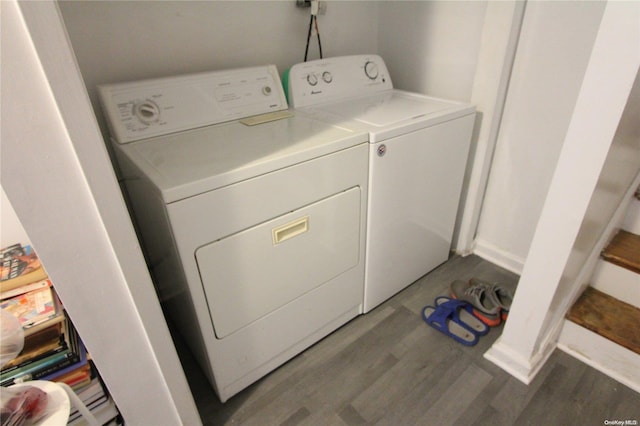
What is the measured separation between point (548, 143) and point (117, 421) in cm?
188

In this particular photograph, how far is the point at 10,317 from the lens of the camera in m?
0.72


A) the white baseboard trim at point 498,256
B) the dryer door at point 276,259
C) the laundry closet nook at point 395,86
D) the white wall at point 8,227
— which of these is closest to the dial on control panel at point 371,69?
the laundry closet nook at point 395,86

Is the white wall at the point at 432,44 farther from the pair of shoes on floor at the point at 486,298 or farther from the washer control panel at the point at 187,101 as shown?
the pair of shoes on floor at the point at 486,298

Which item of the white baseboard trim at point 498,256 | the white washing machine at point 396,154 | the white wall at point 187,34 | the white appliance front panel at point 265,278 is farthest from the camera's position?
the white baseboard trim at point 498,256

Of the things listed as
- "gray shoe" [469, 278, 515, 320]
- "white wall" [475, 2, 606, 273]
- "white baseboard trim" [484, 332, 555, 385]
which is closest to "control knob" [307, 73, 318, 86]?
"white wall" [475, 2, 606, 273]

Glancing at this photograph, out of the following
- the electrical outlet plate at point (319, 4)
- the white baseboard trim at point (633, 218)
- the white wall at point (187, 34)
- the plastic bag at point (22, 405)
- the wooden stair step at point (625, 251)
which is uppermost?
the electrical outlet plate at point (319, 4)

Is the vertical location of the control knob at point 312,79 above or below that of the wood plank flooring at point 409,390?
above

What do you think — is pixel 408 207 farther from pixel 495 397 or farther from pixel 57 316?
pixel 57 316

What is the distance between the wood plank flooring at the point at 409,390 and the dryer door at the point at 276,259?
0.85ft

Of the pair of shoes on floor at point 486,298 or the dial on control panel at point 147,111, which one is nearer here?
the dial on control panel at point 147,111

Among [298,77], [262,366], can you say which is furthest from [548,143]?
[262,366]

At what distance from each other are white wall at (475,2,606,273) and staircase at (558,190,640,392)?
13.8 inches

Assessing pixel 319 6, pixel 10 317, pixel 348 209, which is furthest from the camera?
pixel 319 6

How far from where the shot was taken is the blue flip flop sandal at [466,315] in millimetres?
1509
